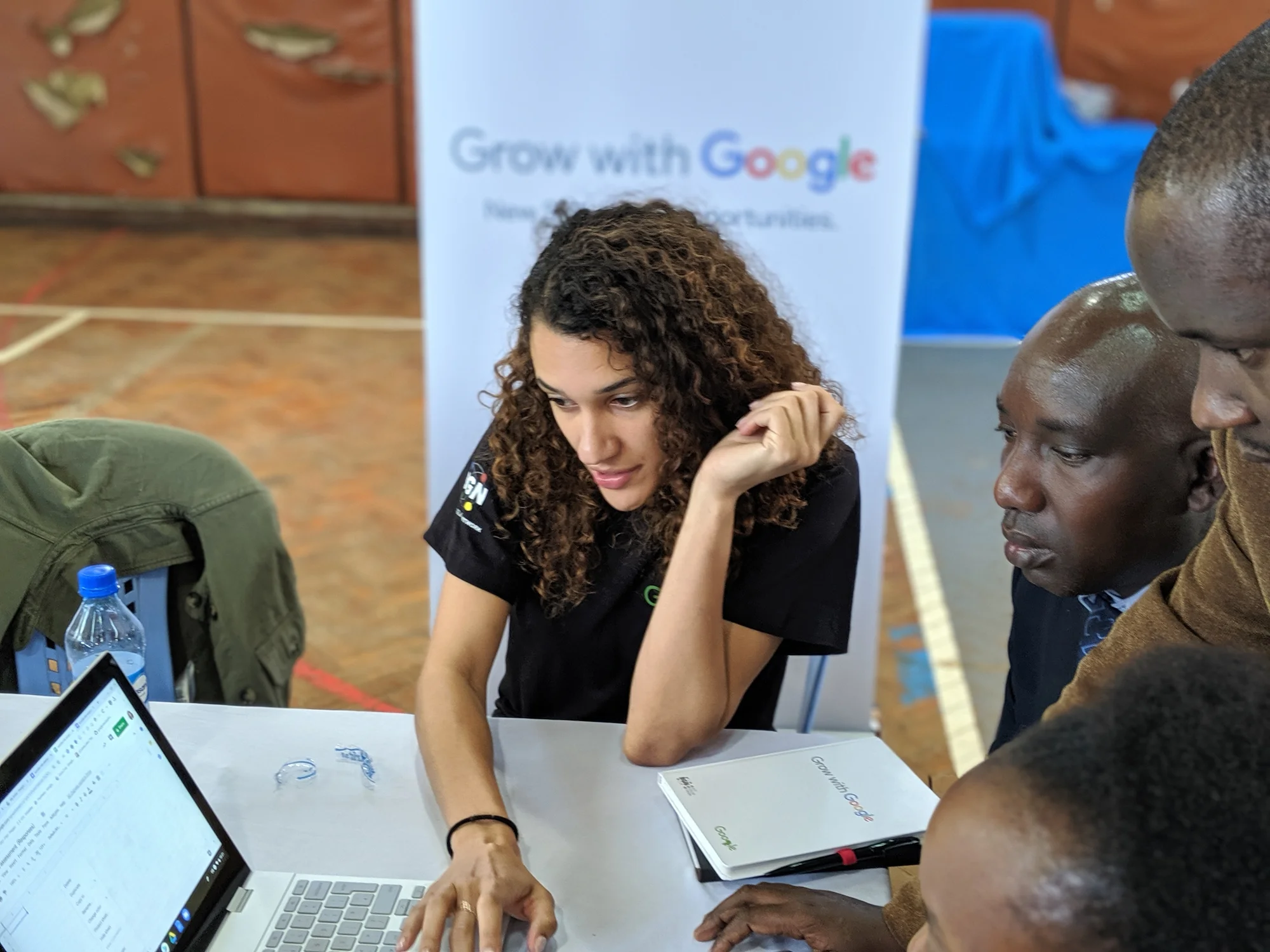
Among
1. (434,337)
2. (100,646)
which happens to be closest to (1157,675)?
(100,646)

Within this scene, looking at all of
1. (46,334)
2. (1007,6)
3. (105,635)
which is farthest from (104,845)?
(1007,6)

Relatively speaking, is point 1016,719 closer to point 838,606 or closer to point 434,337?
point 838,606

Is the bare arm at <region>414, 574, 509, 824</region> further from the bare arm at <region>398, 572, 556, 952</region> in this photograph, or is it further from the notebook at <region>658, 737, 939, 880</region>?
the notebook at <region>658, 737, 939, 880</region>

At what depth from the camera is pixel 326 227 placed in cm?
790

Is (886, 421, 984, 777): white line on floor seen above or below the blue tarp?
below

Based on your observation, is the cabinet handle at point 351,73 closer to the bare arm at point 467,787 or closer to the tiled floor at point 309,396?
the tiled floor at point 309,396

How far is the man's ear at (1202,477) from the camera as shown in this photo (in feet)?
4.44

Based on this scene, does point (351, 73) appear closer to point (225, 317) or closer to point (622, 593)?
point (225, 317)

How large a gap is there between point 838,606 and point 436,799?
60cm

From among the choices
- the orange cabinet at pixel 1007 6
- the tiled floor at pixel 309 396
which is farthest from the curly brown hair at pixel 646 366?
the orange cabinet at pixel 1007 6

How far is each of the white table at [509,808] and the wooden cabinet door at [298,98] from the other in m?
6.68

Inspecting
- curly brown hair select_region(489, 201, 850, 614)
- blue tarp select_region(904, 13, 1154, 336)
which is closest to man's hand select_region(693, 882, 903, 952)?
curly brown hair select_region(489, 201, 850, 614)

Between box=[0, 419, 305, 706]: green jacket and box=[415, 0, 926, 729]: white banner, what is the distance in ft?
1.79

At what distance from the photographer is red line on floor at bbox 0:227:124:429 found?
587cm
